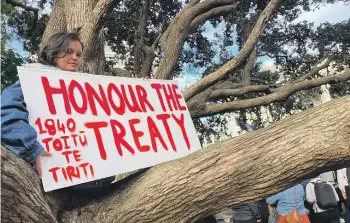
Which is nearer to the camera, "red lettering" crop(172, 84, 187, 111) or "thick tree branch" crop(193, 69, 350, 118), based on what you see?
"red lettering" crop(172, 84, 187, 111)

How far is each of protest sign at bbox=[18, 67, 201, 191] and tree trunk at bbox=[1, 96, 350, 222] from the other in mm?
159

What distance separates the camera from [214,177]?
2467 millimetres

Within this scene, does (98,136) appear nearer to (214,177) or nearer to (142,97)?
(142,97)

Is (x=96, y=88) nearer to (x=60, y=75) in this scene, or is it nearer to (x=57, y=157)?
(x=60, y=75)

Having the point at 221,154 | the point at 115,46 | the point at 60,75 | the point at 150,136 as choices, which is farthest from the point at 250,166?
the point at 115,46

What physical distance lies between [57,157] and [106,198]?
0.48 meters

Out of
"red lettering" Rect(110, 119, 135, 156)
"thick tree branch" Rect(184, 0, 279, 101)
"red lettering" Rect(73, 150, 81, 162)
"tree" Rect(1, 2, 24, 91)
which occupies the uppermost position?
"tree" Rect(1, 2, 24, 91)

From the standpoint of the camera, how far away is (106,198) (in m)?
2.73

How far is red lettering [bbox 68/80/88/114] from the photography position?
2.62 meters

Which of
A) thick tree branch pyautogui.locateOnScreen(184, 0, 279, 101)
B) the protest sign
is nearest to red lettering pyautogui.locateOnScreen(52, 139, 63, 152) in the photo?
the protest sign

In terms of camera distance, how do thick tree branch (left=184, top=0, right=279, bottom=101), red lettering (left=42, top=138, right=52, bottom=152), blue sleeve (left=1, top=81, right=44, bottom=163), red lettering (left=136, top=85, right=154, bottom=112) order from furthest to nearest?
thick tree branch (left=184, top=0, right=279, bottom=101) → red lettering (left=136, top=85, right=154, bottom=112) → red lettering (left=42, top=138, right=52, bottom=152) → blue sleeve (left=1, top=81, right=44, bottom=163)

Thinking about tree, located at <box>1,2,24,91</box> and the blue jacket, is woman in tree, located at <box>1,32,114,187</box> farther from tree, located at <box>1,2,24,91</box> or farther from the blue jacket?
tree, located at <box>1,2,24,91</box>

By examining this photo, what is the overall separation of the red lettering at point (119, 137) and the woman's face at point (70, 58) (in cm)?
41

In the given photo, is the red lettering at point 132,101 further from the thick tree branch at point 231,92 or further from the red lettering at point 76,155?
the thick tree branch at point 231,92
